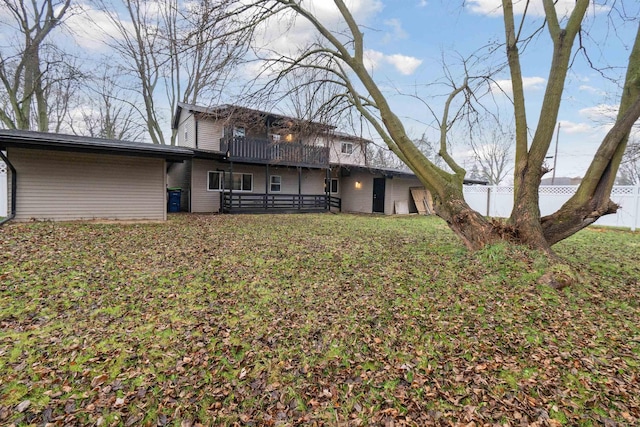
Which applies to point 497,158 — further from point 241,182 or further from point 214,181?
point 214,181

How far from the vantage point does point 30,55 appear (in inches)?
480

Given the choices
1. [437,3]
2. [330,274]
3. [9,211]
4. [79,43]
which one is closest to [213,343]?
[330,274]

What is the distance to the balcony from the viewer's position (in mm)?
13539

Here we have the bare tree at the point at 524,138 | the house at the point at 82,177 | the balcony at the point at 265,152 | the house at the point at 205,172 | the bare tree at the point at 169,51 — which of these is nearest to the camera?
the bare tree at the point at 524,138

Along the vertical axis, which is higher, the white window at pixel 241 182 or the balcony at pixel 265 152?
the balcony at pixel 265 152

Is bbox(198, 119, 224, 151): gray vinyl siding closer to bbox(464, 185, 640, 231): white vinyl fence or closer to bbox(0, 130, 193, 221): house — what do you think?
bbox(0, 130, 193, 221): house

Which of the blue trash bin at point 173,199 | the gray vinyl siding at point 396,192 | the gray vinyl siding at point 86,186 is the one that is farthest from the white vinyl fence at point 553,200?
the blue trash bin at point 173,199

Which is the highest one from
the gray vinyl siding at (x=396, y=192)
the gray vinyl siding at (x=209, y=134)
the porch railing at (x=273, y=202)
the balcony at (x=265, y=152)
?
the gray vinyl siding at (x=209, y=134)

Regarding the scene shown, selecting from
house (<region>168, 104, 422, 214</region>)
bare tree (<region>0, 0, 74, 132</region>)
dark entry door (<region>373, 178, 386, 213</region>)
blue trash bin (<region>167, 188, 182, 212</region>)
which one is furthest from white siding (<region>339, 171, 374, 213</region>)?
bare tree (<region>0, 0, 74, 132</region>)

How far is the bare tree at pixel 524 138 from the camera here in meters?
4.68

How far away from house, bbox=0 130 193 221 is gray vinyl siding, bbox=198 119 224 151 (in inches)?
184

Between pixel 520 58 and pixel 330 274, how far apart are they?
17.6 feet

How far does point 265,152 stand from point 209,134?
3.05 m

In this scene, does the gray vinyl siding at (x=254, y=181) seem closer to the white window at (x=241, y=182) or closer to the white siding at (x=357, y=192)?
the white window at (x=241, y=182)
